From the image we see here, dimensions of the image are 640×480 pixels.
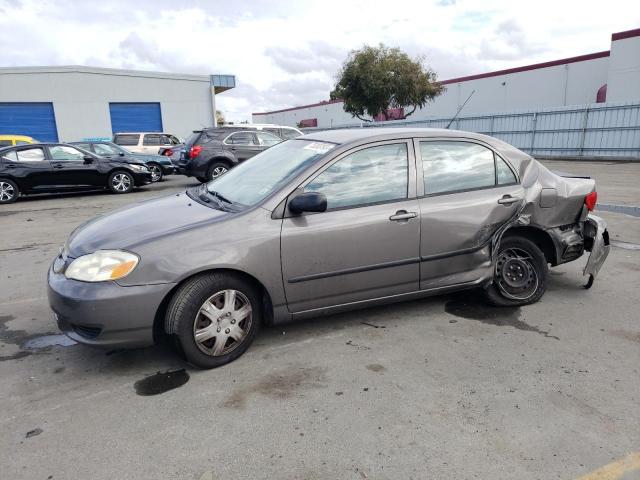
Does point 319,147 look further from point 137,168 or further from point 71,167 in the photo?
point 137,168

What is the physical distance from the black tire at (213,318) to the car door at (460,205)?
56.5 inches

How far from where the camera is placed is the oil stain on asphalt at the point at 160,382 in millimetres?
3053

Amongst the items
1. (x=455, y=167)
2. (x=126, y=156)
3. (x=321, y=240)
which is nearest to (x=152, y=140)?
(x=126, y=156)

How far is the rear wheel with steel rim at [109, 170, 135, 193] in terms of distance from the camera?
12.6 meters

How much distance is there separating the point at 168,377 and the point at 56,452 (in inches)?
32.6

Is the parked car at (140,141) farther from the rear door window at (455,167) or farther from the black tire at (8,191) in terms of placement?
the rear door window at (455,167)

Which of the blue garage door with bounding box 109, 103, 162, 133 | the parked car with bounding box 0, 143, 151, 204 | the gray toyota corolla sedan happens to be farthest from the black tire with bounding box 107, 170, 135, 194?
the blue garage door with bounding box 109, 103, 162, 133

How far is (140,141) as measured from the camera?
18.3m

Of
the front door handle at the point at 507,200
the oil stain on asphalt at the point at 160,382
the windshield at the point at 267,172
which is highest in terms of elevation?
the windshield at the point at 267,172

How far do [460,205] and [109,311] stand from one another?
2.72 meters

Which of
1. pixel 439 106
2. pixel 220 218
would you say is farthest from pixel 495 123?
pixel 220 218

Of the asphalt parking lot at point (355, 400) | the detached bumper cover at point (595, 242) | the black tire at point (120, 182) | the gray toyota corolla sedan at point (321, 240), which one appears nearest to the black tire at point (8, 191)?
the black tire at point (120, 182)

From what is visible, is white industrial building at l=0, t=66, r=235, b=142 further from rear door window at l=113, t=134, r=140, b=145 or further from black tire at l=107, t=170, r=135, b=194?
black tire at l=107, t=170, r=135, b=194

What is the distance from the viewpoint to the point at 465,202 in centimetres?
389
